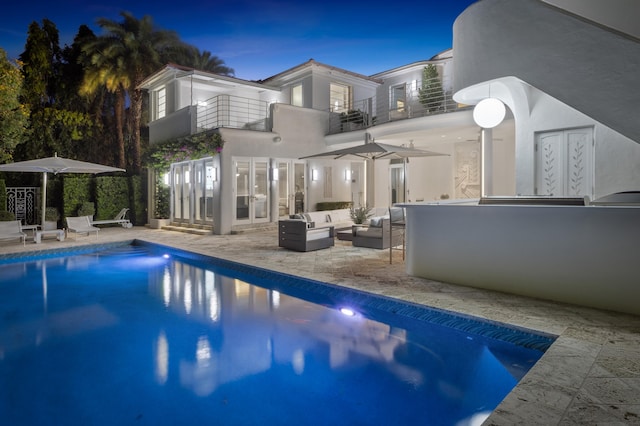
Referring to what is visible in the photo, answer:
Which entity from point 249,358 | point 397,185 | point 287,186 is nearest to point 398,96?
point 397,185

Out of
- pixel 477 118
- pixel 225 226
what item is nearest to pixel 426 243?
pixel 477 118

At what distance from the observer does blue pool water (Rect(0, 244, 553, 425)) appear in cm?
319

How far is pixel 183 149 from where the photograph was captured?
13.4 meters

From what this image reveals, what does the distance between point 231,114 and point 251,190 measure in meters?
3.90

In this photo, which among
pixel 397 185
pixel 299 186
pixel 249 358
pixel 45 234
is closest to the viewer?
pixel 249 358

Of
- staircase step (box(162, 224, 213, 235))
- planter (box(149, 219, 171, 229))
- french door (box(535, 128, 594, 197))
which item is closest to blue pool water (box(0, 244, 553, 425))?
french door (box(535, 128, 594, 197))

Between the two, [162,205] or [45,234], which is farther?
[162,205]

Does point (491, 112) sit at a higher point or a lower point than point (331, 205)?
→ higher

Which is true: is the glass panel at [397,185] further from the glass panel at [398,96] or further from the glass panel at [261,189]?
the glass panel at [261,189]

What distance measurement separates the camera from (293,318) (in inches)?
209

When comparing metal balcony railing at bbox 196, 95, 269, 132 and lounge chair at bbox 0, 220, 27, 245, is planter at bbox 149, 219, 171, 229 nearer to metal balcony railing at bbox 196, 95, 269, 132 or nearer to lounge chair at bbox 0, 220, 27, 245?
metal balcony railing at bbox 196, 95, 269, 132

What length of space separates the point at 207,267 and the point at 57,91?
19476 millimetres

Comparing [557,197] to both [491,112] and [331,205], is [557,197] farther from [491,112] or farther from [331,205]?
[331,205]

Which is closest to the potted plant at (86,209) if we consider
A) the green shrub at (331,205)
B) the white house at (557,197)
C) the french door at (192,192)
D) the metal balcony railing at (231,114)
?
the french door at (192,192)
